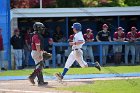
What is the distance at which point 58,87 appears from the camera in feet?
44.8

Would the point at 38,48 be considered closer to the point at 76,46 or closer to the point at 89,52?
the point at 76,46

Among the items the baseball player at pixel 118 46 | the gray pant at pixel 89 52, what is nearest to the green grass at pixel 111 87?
the gray pant at pixel 89 52

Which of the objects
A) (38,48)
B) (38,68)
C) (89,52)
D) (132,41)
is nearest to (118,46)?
(132,41)

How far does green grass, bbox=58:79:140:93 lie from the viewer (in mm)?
12641

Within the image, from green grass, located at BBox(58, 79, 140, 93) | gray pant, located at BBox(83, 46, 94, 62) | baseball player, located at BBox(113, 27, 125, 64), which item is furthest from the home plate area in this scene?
baseball player, located at BBox(113, 27, 125, 64)

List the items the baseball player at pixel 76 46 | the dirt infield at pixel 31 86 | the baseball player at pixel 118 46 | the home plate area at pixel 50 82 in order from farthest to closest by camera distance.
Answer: the baseball player at pixel 118 46 → the baseball player at pixel 76 46 → the home plate area at pixel 50 82 → the dirt infield at pixel 31 86

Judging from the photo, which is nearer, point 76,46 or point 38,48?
point 38,48

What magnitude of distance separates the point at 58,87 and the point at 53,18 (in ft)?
40.1

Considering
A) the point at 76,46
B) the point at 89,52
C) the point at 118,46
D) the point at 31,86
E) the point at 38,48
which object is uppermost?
the point at 38,48

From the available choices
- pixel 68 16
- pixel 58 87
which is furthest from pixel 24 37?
pixel 58 87

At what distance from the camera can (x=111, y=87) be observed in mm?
13359

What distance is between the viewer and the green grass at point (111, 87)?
12.6 m

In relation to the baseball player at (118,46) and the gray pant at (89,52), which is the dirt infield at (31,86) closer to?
the gray pant at (89,52)

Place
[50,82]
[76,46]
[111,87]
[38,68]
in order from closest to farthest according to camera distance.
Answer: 1. [111,87]
2. [38,68]
3. [50,82]
4. [76,46]
